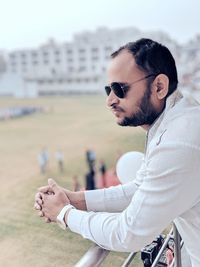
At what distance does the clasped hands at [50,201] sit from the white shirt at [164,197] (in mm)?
72

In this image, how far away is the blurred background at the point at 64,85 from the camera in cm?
267

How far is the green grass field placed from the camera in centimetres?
134

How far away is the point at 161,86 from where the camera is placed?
0.74m

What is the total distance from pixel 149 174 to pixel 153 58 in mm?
251

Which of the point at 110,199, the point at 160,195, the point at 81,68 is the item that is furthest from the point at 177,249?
the point at 81,68

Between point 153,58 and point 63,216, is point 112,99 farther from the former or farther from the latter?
point 63,216

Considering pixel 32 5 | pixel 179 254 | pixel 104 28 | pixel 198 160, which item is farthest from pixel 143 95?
pixel 104 28

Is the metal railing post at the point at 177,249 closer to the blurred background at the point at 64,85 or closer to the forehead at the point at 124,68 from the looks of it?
the forehead at the point at 124,68

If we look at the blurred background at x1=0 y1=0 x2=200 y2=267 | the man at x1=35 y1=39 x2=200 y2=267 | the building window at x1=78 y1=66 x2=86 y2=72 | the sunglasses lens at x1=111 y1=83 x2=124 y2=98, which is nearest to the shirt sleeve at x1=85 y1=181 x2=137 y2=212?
the man at x1=35 y1=39 x2=200 y2=267

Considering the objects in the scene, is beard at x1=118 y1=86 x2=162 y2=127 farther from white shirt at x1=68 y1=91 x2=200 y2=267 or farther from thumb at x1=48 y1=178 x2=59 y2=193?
thumb at x1=48 y1=178 x2=59 y2=193

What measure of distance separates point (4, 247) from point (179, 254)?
2.75 ft

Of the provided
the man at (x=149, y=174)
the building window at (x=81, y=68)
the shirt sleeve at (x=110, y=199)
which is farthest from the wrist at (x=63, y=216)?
the building window at (x=81, y=68)

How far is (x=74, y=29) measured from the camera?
3.59 m

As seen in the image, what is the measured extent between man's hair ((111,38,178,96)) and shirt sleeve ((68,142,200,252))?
167mm
